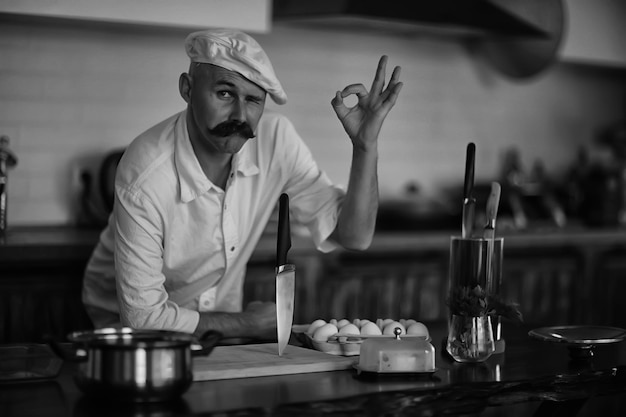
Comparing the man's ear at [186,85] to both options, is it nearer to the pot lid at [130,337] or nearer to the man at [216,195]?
the man at [216,195]

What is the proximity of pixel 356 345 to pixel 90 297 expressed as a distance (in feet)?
4.35

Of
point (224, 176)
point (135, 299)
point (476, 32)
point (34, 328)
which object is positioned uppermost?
point (476, 32)

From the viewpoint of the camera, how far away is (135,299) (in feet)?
8.66

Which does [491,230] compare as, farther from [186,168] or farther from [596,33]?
[596,33]

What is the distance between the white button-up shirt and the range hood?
62.6 inches

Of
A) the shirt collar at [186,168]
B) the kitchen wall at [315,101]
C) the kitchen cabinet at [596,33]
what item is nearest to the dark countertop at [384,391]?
the shirt collar at [186,168]

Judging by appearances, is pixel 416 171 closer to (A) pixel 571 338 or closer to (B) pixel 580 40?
(B) pixel 580 40

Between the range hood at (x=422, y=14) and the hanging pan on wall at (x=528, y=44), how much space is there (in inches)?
1.4

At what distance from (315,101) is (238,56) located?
2575 mm

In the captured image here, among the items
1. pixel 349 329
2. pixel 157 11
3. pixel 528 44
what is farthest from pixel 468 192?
pixel 528 44

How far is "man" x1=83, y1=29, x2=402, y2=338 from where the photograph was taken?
2730 millimetres

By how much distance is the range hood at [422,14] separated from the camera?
4.74 meters

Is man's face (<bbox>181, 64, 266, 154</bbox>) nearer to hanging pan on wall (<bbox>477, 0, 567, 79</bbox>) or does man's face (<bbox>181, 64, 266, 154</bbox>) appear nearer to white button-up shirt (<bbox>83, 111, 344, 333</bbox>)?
white button-up shirt (<bbox>83, 111, 344, 333</bbox>)

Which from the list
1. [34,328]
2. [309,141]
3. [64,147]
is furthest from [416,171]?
[34,328]
